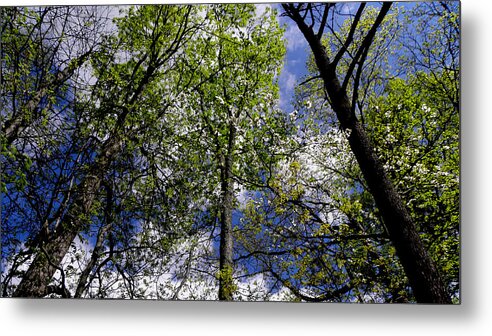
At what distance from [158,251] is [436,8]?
2129mm

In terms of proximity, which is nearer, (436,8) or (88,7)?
(436,8)

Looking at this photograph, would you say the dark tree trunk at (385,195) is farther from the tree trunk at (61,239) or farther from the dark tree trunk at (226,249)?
the tree trunk at (61,239)

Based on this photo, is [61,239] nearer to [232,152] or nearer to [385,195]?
[232,152]

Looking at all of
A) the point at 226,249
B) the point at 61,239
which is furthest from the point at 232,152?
the point at 61,239

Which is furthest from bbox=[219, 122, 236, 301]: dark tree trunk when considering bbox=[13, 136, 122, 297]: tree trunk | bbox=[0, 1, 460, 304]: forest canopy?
bbox=[13, 136, 122, 297]: tree trunk

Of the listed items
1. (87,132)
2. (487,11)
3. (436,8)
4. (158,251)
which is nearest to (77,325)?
(158,251)

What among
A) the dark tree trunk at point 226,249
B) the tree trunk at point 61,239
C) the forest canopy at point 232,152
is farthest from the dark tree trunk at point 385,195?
the tree trunk at point 61,239

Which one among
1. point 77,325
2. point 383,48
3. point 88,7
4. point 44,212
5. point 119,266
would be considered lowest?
point 77,325

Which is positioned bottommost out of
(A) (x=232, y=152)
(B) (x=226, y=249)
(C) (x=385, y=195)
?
(B) (x=226, y=249)

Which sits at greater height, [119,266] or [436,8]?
[436,8]

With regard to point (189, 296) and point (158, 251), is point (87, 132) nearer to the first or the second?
point (158, 251)

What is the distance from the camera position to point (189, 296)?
3338 millimetres

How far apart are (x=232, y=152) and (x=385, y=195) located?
92 centimetres

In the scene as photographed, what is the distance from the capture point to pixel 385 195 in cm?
327
